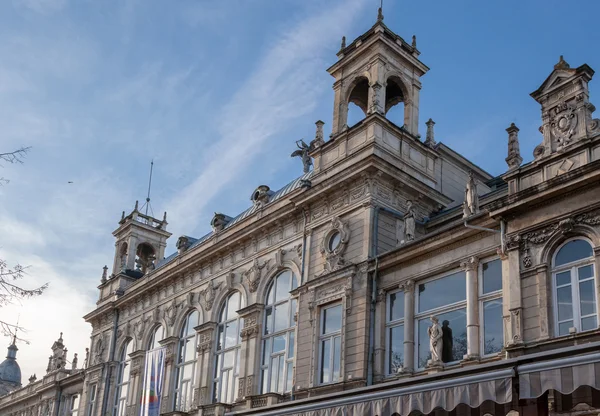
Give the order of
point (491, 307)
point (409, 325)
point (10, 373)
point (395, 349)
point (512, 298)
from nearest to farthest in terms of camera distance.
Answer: point (512, 298) → point (491, 307) → point (409, 325) → point (395, 349) → point (10, 373)

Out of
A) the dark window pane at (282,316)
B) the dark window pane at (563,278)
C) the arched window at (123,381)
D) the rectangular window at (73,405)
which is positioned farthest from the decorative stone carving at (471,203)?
the rectangular window at (73,405)

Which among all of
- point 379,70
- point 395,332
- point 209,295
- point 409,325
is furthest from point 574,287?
point 209,295

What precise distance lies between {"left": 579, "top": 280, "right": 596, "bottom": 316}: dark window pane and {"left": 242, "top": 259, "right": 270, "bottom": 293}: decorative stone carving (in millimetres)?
12758

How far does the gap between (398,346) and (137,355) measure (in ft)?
54.2

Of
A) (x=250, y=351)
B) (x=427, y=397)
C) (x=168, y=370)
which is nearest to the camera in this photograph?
(x=427, y=397)

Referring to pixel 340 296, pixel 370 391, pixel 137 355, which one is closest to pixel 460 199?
pixel 340 296

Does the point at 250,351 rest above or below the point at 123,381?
below

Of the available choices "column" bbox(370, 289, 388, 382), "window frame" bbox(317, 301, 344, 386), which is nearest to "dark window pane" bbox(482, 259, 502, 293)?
"column" bbox(370, 289, 388, 382)

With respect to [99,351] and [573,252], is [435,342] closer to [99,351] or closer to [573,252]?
[573,252]

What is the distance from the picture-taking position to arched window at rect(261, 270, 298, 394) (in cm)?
2497

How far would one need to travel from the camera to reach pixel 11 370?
93.4m

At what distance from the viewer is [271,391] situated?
25141 mm

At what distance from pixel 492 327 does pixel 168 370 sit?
16307 millimetres

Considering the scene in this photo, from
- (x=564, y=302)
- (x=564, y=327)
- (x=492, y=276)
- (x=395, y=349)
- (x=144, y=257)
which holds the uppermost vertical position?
(x=144, y=257)
